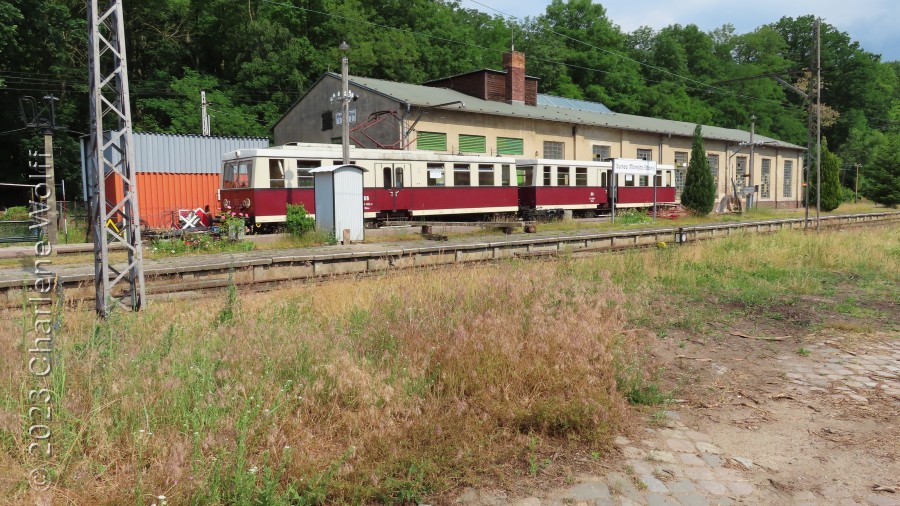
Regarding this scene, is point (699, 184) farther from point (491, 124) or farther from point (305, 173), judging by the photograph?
point (305, 173)

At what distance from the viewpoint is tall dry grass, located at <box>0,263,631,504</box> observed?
11.5 ft

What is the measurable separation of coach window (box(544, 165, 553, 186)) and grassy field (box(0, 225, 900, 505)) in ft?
62.1

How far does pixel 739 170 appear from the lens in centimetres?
4728

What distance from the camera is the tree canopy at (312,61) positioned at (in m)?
37.0

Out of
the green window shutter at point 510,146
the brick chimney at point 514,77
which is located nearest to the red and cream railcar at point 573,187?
the green window shutter at point 510,146

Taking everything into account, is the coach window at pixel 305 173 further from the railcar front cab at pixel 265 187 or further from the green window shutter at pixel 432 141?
the green window shutter at pixel 432 141

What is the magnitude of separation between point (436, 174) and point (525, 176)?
5.22 meters

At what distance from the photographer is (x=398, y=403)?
14.4ft

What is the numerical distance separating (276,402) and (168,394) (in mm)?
706

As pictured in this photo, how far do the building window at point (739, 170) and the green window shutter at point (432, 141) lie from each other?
27.4 metres

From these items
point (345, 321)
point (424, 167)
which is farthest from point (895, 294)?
point (424, 167)

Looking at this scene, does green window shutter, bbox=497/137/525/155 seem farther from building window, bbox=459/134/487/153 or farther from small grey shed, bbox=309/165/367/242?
small grey shed, bbox=309/165/367/242

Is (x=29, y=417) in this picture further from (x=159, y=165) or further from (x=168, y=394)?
(x=159, y=165)

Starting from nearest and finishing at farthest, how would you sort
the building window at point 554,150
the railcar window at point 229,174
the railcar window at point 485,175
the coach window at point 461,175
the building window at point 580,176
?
the railcar window at point 229,174
the coach window at point 461,175
the railcar window at point 485,175
the building window at point 580,176
the building window at point 554,150
